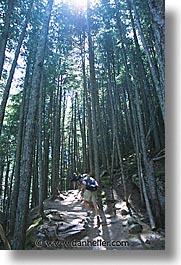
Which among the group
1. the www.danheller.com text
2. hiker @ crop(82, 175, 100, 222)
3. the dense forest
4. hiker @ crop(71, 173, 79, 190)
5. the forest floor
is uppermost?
the dense forest

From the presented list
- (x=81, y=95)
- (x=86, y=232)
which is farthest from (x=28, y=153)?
(x=81, y=95)

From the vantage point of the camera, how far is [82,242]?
244cm

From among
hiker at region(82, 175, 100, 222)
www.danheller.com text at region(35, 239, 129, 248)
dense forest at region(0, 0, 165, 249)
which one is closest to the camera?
www.danheller.com text at region(35, 239, 129, 248)

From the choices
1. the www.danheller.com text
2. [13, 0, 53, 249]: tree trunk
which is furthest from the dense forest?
the www.danheller.com text

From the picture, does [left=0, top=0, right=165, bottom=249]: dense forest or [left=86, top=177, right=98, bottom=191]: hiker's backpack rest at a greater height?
[left=0, top=0, right=165, bottom=249]: dense forest

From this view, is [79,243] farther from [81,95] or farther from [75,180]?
[81,95]

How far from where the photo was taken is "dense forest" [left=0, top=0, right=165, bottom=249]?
2818 millimetres

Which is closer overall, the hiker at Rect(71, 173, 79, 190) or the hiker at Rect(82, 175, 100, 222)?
the hiker at Rect(82, 175, 100, 222)

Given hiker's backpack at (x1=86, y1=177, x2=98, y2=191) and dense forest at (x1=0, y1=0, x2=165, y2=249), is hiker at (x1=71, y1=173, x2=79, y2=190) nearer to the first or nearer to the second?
dense forest at (x1=0, y1=0, x2=165, y2=249)

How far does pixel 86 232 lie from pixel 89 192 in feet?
1.20

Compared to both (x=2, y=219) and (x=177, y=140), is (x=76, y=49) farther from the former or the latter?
(x=2, y=219)

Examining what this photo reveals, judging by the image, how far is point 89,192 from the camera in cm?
272

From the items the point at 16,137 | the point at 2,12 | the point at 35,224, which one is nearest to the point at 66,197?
the point at 35,224

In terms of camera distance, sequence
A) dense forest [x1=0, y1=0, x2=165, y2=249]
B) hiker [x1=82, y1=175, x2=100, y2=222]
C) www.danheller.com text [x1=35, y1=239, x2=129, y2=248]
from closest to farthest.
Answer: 1. www.danheller.com text [x1=35, y1=239, x2=129, y2=248]
2. hiker [x1=82, y1=175, x2=100, y2=222]
3. dense forest [x1=0, y1=0, x2=165, y2=249]
